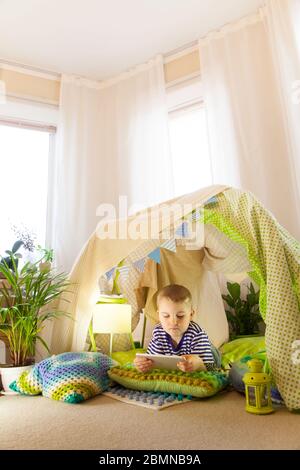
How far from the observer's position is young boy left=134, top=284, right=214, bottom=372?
185cm

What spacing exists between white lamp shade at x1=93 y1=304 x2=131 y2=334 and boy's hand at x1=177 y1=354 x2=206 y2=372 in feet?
2.15

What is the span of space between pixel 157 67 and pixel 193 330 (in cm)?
248

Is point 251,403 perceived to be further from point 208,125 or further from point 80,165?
point 80,165

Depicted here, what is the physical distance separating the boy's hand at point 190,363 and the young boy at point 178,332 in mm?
69

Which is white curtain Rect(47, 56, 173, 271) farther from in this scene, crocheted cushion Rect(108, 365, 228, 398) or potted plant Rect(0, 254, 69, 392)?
crocheted cushion Rect(108, 365, 228, 398)

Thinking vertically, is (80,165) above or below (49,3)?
below

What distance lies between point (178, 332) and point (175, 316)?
3.5 inches

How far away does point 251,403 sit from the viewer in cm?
145

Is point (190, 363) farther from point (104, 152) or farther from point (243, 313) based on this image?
point (104, 152)

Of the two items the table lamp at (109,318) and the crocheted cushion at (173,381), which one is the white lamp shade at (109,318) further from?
the crocheted cushion at (173,381)

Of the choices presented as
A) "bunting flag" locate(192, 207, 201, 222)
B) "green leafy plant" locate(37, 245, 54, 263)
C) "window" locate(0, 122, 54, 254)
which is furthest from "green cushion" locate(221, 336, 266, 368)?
"window" locate(0, 122, 54, 254)

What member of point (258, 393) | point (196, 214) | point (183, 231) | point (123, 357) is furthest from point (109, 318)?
point (258, 393)

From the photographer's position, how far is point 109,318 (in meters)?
2.24
